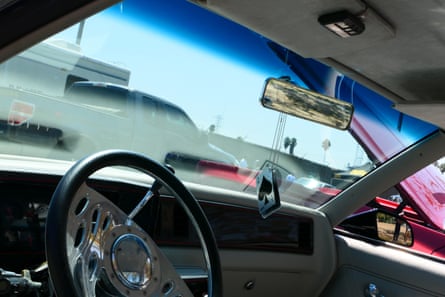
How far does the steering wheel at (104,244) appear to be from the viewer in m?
1.25

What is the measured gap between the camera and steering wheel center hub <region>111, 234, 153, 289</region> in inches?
57.6

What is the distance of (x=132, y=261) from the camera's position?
4.93ft

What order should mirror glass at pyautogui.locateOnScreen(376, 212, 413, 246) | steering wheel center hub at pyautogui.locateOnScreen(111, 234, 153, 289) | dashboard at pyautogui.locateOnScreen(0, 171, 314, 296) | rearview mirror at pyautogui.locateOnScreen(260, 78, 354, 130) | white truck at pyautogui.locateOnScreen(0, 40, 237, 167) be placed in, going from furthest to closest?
1. mirror glass at pyautogui.locateOnScreen(376, 212, 413, 246)
2. white truck at pyautogui.locateOnScreen(0, 40, 237, 167)
3. rearview mirror at pyautogui.locateOnScreen(260, 78, 354, 130)
4. dashboard at pyautogui.locateOnScreen(0, 171, 314, 296)
5. steering wheel center hub at pyautogui.locateOnScreen(111, 234, 153, 289)

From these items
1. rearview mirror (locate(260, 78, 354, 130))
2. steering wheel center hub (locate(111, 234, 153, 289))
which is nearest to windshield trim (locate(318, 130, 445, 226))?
rearview mirror (locate(260, 78, 354, 130))

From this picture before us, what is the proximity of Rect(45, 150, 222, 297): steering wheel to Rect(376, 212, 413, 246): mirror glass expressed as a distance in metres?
2.10

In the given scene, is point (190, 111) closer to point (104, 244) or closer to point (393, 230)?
point (393, 230)

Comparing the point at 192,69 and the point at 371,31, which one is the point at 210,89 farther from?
→ the point at 371,31

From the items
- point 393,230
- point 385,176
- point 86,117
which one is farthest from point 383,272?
point 86,117

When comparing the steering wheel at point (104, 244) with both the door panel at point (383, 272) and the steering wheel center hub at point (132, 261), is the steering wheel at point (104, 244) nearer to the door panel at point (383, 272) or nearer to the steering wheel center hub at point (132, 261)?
the steering wheel center hub at point (132, 261)

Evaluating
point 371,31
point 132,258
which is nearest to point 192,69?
point 371,31

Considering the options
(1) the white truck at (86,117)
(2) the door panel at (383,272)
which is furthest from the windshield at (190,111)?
(2) the door panel at (383,272)

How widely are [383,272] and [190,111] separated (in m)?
2.03

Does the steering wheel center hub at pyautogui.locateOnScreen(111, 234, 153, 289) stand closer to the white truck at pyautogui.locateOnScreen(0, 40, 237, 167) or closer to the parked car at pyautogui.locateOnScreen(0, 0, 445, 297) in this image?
the parked car at pyautogui.locateOnScreen(0, 0, 445, 297)

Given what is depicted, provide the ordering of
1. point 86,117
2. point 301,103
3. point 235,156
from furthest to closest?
1. point 235,156
2. point 86,117
3. point 301,103
